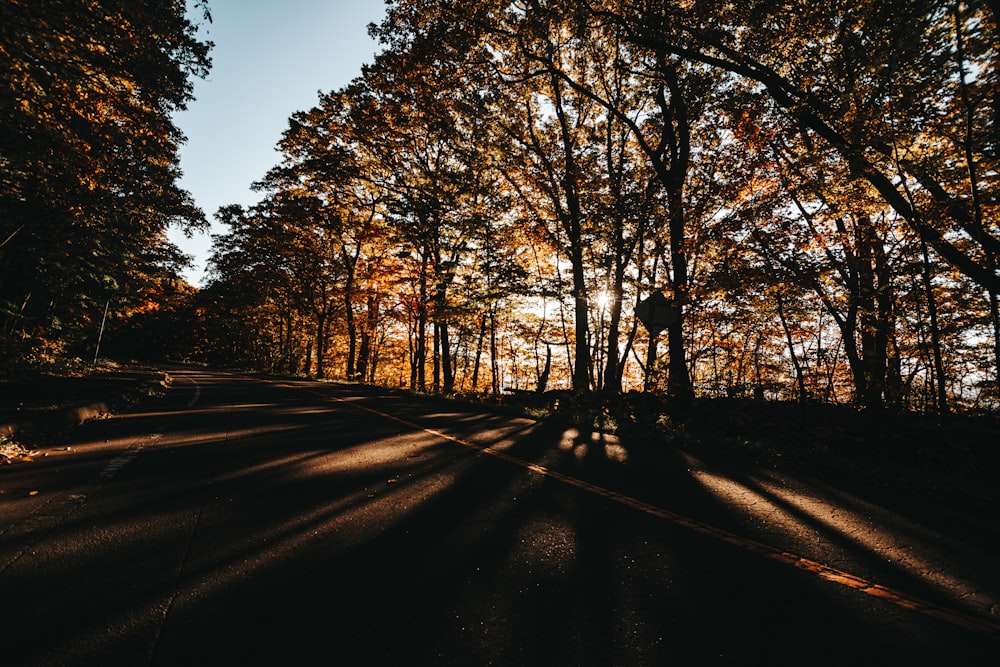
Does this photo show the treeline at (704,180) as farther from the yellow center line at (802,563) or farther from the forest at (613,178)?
the yellow center line at (802,563)

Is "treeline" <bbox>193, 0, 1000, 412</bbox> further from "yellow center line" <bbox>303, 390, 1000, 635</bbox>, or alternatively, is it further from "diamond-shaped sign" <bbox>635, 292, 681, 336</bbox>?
"yellow center line" <bbox>303, 390, 1000, 635</bbox>

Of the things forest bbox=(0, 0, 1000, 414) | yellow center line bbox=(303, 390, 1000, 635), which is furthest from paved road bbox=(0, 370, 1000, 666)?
forest bbox=(0, 0, 1000, 414)

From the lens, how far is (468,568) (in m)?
2.80

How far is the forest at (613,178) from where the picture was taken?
812 cm

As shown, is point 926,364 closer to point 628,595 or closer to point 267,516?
point 628,595

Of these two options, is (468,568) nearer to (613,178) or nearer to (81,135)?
(81,135)

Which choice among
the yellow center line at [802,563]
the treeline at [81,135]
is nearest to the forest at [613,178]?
the treeline at [81,135]

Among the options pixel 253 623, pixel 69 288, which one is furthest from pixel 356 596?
pixel 69 288

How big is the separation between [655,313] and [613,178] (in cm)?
768

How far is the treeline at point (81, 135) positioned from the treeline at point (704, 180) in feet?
21.1

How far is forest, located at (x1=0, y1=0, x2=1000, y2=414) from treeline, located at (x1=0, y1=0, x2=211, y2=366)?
65 mm

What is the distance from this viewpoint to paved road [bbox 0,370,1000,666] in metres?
2.04

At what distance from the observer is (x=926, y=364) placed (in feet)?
44.4

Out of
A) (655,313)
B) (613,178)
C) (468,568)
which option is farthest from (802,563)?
(613,178)
